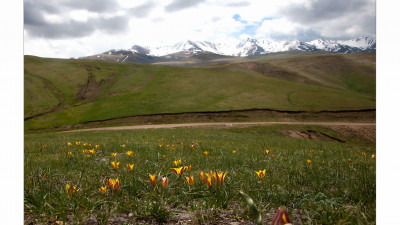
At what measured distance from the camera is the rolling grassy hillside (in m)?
58.0

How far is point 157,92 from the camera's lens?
73375 millimetres

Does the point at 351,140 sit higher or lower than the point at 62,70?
lower

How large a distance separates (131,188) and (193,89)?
73245mm

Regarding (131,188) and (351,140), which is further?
(351,140)

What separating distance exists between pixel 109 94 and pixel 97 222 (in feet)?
257

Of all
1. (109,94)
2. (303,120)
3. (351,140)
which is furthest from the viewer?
(109,94)

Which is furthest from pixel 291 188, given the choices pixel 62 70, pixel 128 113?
pixel 62 70

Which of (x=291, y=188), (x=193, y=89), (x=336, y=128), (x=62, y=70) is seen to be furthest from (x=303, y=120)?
(x=62, y=70)

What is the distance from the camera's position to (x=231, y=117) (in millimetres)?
53344

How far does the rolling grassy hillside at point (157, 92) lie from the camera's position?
58.0 meters
